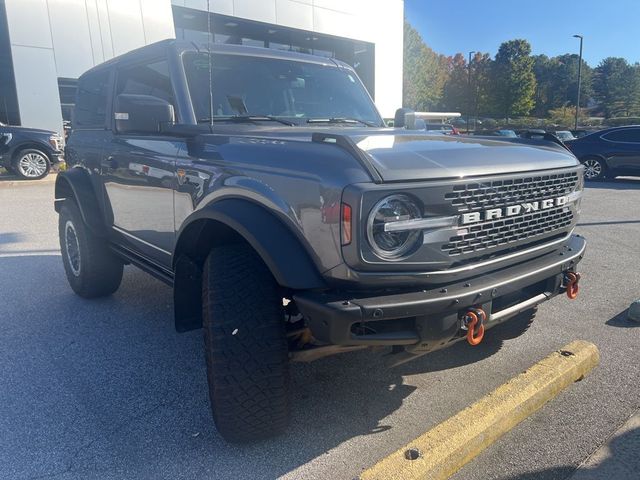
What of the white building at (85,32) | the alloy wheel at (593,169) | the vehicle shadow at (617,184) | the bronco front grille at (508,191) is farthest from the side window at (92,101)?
the alloy wheel at (593,169)

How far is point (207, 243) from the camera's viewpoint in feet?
9.43

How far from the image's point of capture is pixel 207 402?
296 cm

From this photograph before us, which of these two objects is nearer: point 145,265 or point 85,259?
point 145,265

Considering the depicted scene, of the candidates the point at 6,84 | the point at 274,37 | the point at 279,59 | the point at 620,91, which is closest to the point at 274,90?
the point at 279,59

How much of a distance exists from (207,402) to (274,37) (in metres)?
19.8

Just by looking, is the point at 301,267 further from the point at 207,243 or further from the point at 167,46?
the point at 167,46

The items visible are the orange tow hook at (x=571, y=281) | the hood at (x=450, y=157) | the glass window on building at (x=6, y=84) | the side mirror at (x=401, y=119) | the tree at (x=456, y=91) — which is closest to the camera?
the hood at (x=450, y=157)

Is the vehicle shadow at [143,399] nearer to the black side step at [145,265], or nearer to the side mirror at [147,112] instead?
the black side step at [145,265]

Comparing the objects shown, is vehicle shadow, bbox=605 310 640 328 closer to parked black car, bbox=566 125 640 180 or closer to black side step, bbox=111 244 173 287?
black side step, bbox=111 244 173 287

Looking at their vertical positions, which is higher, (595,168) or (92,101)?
(92,101)

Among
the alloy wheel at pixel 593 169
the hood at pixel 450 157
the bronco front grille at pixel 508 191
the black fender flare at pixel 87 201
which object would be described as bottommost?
the alloy wheel at pixel 593 169

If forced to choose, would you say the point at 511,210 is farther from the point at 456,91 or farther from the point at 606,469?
the point at 456,91

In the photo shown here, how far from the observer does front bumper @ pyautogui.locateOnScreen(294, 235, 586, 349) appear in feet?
6.76

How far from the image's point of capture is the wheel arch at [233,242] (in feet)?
7.17
